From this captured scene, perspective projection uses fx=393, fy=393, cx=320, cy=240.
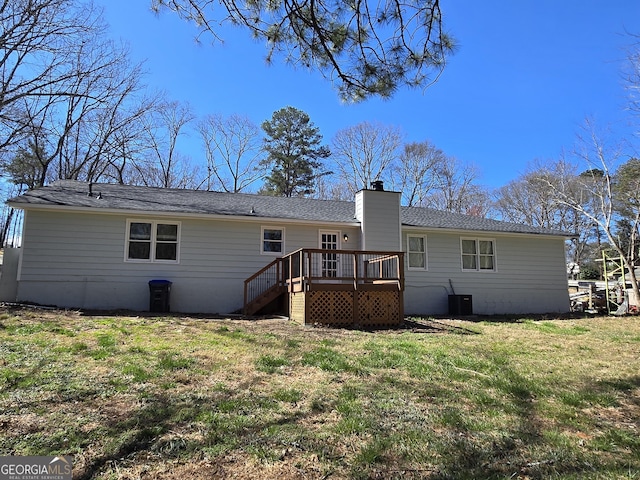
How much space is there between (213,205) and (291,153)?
15.1m

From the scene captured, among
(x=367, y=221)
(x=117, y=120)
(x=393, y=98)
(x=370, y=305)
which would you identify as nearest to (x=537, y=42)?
(x=393, y=98)

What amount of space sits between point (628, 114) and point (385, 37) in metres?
9.43

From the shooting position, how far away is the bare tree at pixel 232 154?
85.1 feet

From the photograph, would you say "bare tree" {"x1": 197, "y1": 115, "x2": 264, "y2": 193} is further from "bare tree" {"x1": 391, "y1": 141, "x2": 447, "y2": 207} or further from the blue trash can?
the blue trash can

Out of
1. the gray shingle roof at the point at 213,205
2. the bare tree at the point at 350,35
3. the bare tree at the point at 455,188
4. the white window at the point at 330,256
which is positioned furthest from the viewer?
the bare tree at the point at 455,188

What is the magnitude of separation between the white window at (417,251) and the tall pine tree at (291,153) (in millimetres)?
14253

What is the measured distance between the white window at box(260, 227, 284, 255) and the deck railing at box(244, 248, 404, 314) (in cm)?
55

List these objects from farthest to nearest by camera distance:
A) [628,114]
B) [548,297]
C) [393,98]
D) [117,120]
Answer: [117,120] < [548,297] < [628,114] < [393,98]

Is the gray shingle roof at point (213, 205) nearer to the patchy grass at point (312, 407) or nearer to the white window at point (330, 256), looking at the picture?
the white window at point (330, 256)

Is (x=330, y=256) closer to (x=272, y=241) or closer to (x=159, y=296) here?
(x=272, y=241)

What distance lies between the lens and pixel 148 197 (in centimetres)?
1207

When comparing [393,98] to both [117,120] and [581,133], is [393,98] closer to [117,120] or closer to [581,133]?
[581,133]

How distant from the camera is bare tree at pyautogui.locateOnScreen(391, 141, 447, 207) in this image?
2769 cm

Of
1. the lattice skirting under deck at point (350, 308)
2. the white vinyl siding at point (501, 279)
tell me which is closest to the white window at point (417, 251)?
the white vinyl siding at point (501, 279)
